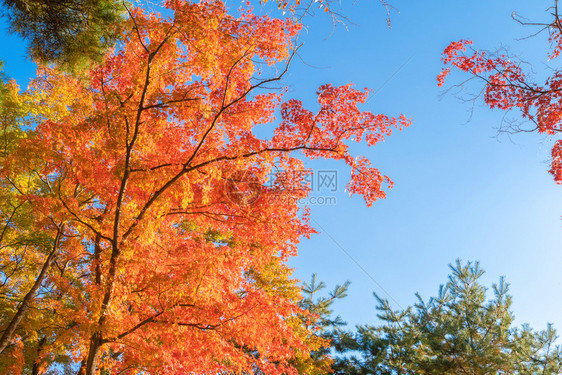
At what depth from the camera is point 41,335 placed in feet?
40.2

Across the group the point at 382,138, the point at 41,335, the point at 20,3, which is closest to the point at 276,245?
the point at 382,138

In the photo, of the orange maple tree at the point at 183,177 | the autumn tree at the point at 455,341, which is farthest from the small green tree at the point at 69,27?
the autumn tree at the point at 455,341

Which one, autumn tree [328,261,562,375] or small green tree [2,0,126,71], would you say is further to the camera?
autumn tree [328,261,562,375]

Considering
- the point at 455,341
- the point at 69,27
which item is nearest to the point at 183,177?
the point at 69,27

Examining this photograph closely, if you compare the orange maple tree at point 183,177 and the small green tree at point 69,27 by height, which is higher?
the small green tree at point 69,27

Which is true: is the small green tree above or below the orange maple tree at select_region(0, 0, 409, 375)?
above

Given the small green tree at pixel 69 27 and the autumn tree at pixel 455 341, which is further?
the autumn tree at pixel 455 341

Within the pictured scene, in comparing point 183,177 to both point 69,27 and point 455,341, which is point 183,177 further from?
point 455,341

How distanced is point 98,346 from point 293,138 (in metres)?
5.38

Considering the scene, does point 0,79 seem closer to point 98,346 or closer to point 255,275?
point 98,346

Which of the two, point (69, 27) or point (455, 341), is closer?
point (69, 27)

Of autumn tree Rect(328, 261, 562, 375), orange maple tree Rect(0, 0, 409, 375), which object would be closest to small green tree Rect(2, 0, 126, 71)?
orange maple tree Rect(0, 0, 409, 375)

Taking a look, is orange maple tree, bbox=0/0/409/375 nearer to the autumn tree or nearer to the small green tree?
the small green tree

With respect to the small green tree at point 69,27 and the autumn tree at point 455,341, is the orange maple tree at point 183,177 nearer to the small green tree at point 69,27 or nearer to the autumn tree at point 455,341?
the small green tree at point 69,27
